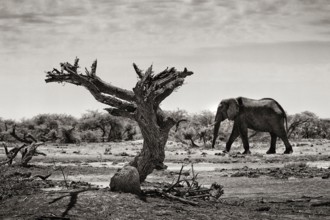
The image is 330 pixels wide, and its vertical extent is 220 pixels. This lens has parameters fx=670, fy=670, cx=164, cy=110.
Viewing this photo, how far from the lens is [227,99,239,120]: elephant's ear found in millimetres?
31469

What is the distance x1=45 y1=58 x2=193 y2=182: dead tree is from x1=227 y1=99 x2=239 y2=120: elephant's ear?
1801 cm

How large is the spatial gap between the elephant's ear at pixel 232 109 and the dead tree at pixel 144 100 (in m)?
18.0

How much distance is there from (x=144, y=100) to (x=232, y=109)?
748 inches

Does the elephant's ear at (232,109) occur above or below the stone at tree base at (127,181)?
above

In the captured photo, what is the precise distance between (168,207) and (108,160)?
15027 millimetres

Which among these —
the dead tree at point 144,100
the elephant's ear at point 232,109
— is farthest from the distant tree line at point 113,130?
the dead tree at point 144,100

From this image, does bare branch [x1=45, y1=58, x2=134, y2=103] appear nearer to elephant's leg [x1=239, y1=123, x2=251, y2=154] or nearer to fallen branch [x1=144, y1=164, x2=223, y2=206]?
fallen branch [x1=144, y1=164, x2=223, y2=206]

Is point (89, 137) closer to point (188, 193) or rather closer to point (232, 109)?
point (232, 109)

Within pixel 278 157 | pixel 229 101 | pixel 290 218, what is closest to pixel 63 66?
pixel 290 218

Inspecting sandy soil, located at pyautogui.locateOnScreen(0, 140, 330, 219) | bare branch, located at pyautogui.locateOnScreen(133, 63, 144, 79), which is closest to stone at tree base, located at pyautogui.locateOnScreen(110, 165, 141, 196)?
sandy soil, located at pyautogui.locateOnScreen(0, 140, 330, 219)

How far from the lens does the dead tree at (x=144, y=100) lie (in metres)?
13.1

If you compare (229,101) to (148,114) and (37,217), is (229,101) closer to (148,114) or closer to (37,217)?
(148,114)

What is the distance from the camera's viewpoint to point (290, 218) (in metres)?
11.6

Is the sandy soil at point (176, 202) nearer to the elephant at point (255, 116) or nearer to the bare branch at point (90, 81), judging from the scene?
the bare branch at point (90, 81)
